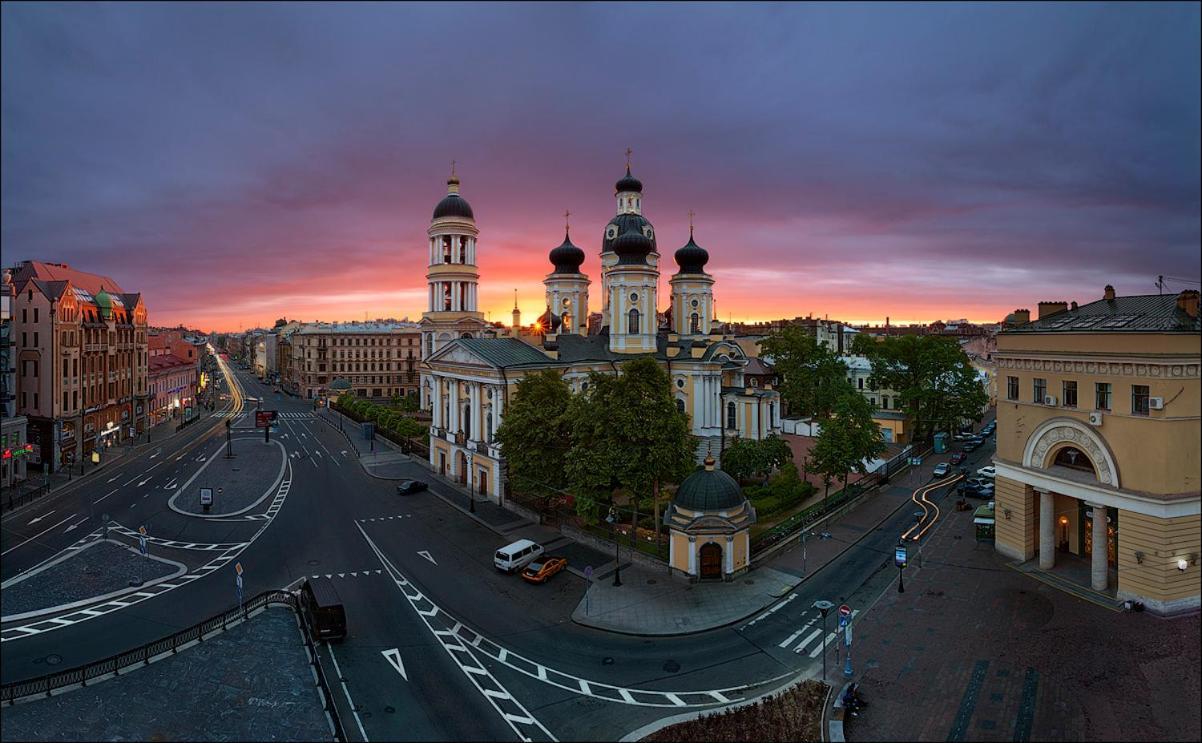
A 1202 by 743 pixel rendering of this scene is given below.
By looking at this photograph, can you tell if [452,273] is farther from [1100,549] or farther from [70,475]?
[1100,549]

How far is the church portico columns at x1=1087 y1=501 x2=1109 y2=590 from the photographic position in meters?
25.0

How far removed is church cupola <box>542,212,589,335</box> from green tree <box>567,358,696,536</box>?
32.5m

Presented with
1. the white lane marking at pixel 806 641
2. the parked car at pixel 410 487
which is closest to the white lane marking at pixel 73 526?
the parked car at pixel 410 487

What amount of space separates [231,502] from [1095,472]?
165ft

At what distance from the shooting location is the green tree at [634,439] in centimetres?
3312

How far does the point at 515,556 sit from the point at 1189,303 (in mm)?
30403

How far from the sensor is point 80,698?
18281 mm

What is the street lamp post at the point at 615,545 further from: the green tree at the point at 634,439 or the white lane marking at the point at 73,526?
the white lane marking at the point at 73,526

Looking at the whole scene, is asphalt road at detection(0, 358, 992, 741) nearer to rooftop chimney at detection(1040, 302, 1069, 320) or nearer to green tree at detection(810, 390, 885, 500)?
green tree at detection(810, 390, 885, 500)

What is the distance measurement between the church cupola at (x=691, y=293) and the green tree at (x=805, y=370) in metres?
9.93

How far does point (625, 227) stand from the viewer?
6481 cm

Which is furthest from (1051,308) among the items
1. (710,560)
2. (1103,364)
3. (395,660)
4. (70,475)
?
(70,475)

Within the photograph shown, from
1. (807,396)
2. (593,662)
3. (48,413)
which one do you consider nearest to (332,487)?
(48,413)

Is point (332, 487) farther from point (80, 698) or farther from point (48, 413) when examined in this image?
point (80, 698)
